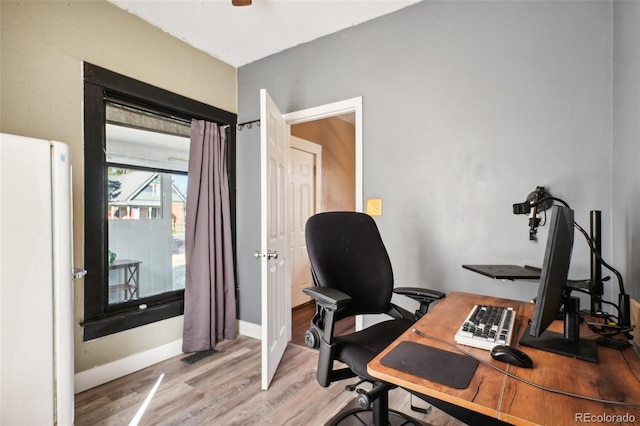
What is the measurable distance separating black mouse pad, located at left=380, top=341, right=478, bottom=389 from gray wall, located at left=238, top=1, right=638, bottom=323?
118 centimetres

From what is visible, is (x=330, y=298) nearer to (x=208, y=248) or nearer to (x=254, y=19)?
(x=208, y=248)

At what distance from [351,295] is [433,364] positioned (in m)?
0.76

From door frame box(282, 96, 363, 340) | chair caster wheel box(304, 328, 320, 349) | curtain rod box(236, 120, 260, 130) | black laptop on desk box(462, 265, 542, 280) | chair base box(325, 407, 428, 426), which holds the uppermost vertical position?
curtain rod box(236, 120, 260, 130)

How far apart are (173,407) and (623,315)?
2316mm

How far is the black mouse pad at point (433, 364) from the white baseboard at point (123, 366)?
223cm

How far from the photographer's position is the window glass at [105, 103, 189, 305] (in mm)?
2359

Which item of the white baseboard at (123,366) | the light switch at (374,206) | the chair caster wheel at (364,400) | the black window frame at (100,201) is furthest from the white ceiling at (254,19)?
the white baseboard at (123,366)

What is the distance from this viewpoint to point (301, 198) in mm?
3941

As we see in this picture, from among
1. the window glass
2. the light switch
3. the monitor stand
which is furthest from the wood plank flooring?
the light switch

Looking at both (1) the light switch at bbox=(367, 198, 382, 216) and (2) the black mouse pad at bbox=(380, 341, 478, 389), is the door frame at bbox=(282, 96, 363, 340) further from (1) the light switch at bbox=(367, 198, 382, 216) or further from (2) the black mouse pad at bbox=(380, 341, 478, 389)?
(2) the black mouse pad at bbox=(380, 341, 478, 389)

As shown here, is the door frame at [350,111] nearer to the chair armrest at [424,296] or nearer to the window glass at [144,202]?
the chair armrest at [424,296]

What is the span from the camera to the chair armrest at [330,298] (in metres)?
1.25

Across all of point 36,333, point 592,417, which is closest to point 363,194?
point 592,417

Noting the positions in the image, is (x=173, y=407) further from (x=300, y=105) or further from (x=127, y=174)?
(x=300, y=105)
